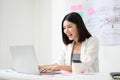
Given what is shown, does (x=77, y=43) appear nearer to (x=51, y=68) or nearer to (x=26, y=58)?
(x=51, y=68)

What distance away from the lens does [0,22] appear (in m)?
3.35

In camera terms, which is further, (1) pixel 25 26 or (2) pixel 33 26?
(2) pixel 33 26

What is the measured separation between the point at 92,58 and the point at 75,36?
0.33 meters

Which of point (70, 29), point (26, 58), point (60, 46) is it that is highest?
point (70, 29)

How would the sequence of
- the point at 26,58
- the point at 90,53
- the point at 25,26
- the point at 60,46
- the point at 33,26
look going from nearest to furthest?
the point at 26,58
the point at 90,53
the point at 60,46
the point at 25,26
the point at 33,26

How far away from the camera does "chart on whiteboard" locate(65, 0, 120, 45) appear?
8.41 feet

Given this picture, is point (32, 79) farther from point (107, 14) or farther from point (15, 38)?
point (15, 38)

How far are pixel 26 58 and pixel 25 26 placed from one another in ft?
7.11

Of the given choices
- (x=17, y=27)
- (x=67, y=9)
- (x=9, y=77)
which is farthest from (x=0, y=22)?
(x=9, y=77)

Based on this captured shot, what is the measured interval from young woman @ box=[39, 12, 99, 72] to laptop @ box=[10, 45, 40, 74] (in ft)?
1.70

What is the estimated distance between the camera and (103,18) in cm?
270

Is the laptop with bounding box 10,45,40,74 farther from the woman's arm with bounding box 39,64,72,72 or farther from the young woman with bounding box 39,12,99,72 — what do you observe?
the young woman with bounding box 39,12,99,72

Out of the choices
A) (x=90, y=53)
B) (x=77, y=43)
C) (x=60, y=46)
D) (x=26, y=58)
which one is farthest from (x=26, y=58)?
(x=60, y=46)

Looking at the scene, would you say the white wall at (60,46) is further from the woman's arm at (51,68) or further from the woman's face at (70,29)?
the woman's arm at (51,68)
